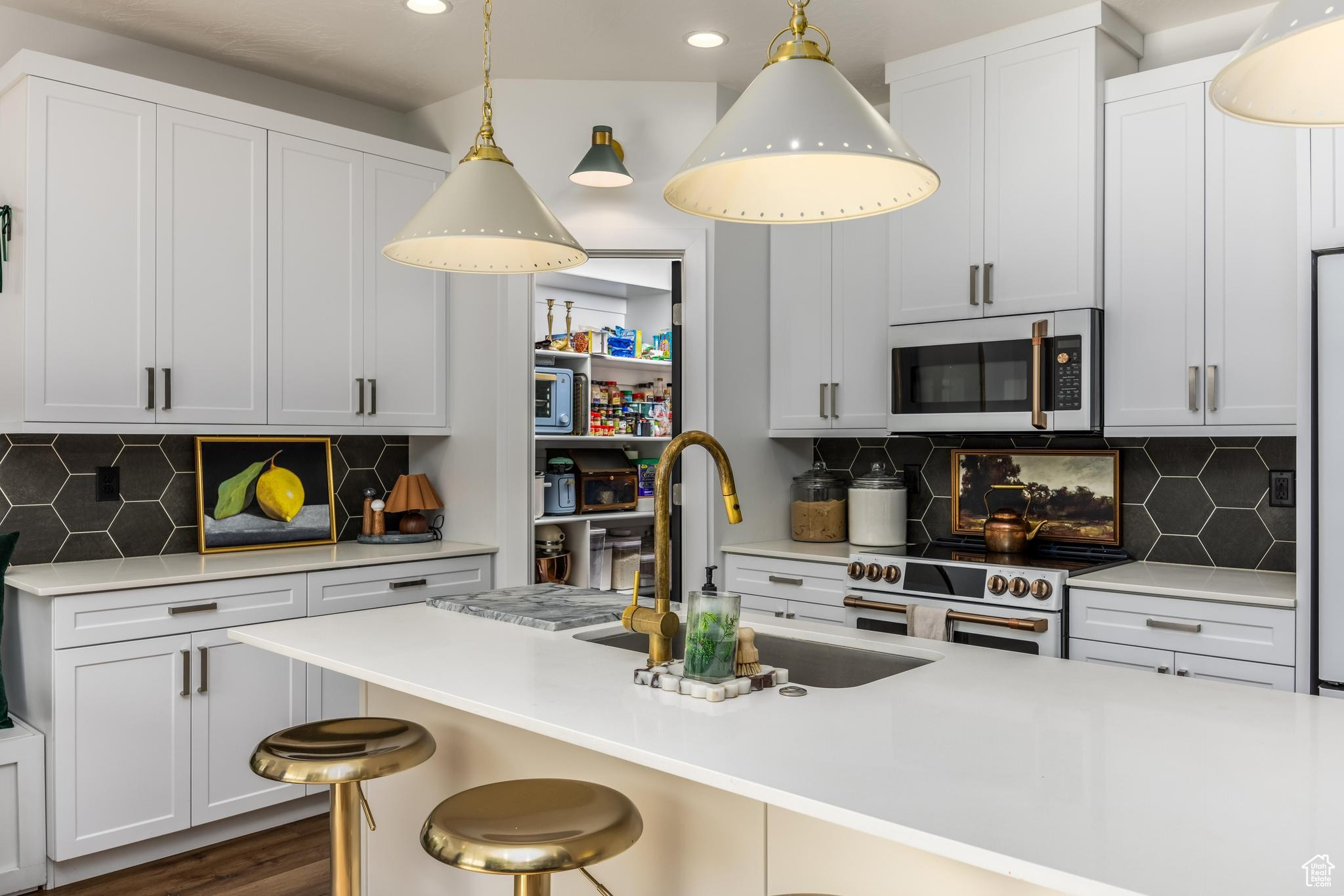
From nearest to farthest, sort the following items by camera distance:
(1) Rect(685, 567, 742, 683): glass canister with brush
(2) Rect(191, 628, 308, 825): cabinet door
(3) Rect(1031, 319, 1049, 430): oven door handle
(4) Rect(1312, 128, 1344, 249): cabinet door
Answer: (1) Rect(685, 567, 742, 683): glass canister with brush, (4) Rect(1312, 128, 1344, 249): cabinet door, (2) Rect(191, 628, 308, 825): cabinet door, (3) Rect(1031, 319, 1049, 430): oven door handle

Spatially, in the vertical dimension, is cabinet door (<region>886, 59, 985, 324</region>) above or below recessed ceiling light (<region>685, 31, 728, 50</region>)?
below

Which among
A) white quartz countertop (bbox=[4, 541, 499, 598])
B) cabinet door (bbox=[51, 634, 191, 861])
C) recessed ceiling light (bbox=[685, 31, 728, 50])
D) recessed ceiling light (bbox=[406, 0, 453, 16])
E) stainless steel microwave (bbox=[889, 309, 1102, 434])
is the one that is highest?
recessed ceiling light (bbox=[685, 31, 728, 50])

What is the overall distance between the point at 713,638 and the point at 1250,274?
2307 mm

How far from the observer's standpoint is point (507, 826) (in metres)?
1.54

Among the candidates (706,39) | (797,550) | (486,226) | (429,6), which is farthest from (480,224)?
(797,550)

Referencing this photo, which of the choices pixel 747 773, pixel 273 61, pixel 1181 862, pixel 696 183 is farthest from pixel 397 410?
pixel 1181 862

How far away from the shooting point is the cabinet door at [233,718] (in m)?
3.10

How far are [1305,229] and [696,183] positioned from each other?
1.97m

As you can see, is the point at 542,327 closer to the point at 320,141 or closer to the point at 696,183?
the point at 320,141

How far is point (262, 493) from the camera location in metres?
3.81

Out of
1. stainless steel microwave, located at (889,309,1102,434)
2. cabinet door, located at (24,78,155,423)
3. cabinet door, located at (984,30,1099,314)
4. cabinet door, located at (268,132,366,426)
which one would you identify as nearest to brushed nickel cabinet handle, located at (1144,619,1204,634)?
stainless steel microwave, located at (889,309,1102,434)

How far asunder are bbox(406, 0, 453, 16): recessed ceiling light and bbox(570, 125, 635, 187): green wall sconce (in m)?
0.70

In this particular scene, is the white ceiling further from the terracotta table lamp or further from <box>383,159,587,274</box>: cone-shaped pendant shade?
the terracotta table lamp

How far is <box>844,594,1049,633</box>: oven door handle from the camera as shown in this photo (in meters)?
2.99
